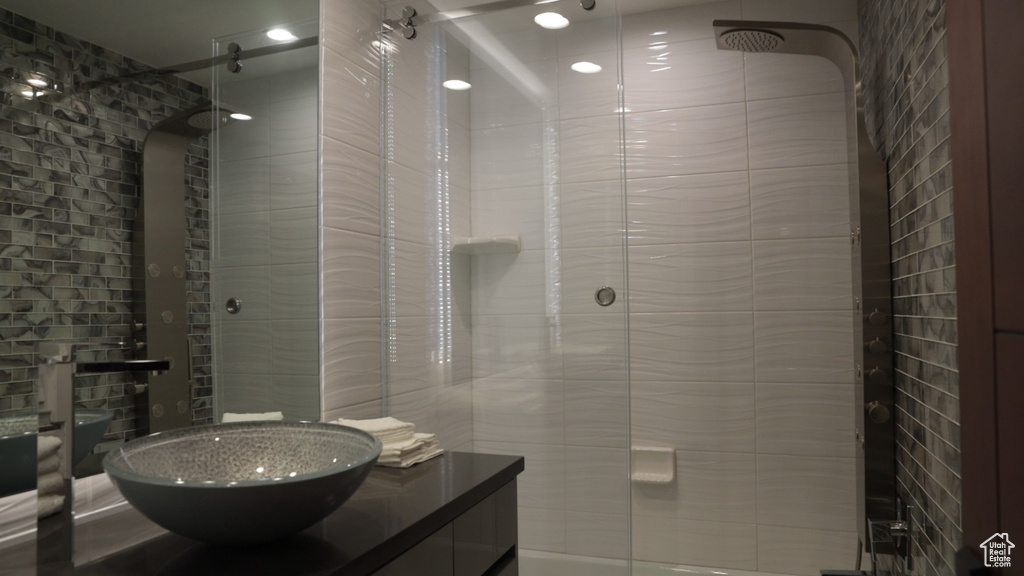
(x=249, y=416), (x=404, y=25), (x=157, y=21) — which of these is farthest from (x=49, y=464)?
(x=404, y=25)

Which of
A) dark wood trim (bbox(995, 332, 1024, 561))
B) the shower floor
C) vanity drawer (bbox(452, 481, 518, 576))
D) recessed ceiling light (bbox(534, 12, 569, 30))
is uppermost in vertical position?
recessed ceiling light (bbox(534, 12, 569, 30))

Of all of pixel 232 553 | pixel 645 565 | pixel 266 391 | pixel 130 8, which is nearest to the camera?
pixel 232 553

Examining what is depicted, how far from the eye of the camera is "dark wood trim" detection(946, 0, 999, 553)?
0.69 metres

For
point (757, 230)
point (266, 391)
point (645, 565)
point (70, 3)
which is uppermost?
point (70, 3)

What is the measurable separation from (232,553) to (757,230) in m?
2.45

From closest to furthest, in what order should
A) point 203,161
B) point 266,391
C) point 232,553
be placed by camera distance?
point 232,553, point 203,161, point 266,391

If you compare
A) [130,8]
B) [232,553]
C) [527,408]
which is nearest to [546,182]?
[527,408]

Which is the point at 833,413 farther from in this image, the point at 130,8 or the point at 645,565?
the point at 130,8

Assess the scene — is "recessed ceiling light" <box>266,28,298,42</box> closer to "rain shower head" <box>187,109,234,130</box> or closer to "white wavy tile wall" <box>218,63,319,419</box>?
"white wavy tile wall" <box>218,63,319,419</box>

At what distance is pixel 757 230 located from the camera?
2.86 meters

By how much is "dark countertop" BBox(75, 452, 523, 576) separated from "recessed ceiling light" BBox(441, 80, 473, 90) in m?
1.44

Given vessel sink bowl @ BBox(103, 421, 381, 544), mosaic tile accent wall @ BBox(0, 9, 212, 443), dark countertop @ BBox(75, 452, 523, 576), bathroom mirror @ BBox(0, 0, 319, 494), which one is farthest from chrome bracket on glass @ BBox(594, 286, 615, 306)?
mosaic tile accent wall @ BBox(0, 9, 212, 443)

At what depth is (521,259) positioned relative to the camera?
2303mm

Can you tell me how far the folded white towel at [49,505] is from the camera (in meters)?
1.18
